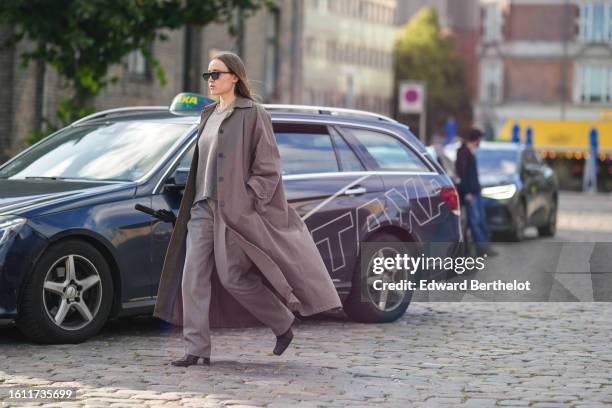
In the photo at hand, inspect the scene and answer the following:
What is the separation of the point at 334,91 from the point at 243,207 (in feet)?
280

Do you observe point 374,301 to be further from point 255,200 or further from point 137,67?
point 137,67

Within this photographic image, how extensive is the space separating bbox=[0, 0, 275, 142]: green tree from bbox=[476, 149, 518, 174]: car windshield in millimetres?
4660

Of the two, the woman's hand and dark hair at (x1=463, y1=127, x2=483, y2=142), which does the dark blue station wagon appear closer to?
the woman's hand

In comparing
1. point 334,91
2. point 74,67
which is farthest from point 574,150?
point 74,67

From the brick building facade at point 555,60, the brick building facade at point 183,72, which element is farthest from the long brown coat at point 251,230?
the brick building facade at point 555,60

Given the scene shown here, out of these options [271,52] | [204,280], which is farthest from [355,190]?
[271,52]

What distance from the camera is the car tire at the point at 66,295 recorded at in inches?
378

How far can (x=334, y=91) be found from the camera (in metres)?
93.9

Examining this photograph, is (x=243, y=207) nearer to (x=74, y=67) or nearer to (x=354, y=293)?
(x=354, y=293)

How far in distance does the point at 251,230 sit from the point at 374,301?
2.91 metres

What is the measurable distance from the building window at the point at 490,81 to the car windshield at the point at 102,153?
72.8 m

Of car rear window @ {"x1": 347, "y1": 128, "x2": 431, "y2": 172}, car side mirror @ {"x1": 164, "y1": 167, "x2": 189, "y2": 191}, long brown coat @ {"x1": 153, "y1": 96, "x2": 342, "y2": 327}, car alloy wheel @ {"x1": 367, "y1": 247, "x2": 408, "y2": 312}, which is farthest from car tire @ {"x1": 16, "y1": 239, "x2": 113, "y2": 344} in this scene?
car rear window @ {"x1": 347, "y1": 128, "x2": 431, "y2": 172}

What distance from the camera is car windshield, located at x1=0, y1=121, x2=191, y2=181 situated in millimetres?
10625

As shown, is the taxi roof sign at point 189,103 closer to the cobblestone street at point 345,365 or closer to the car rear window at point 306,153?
the car rear window at point 306,153
